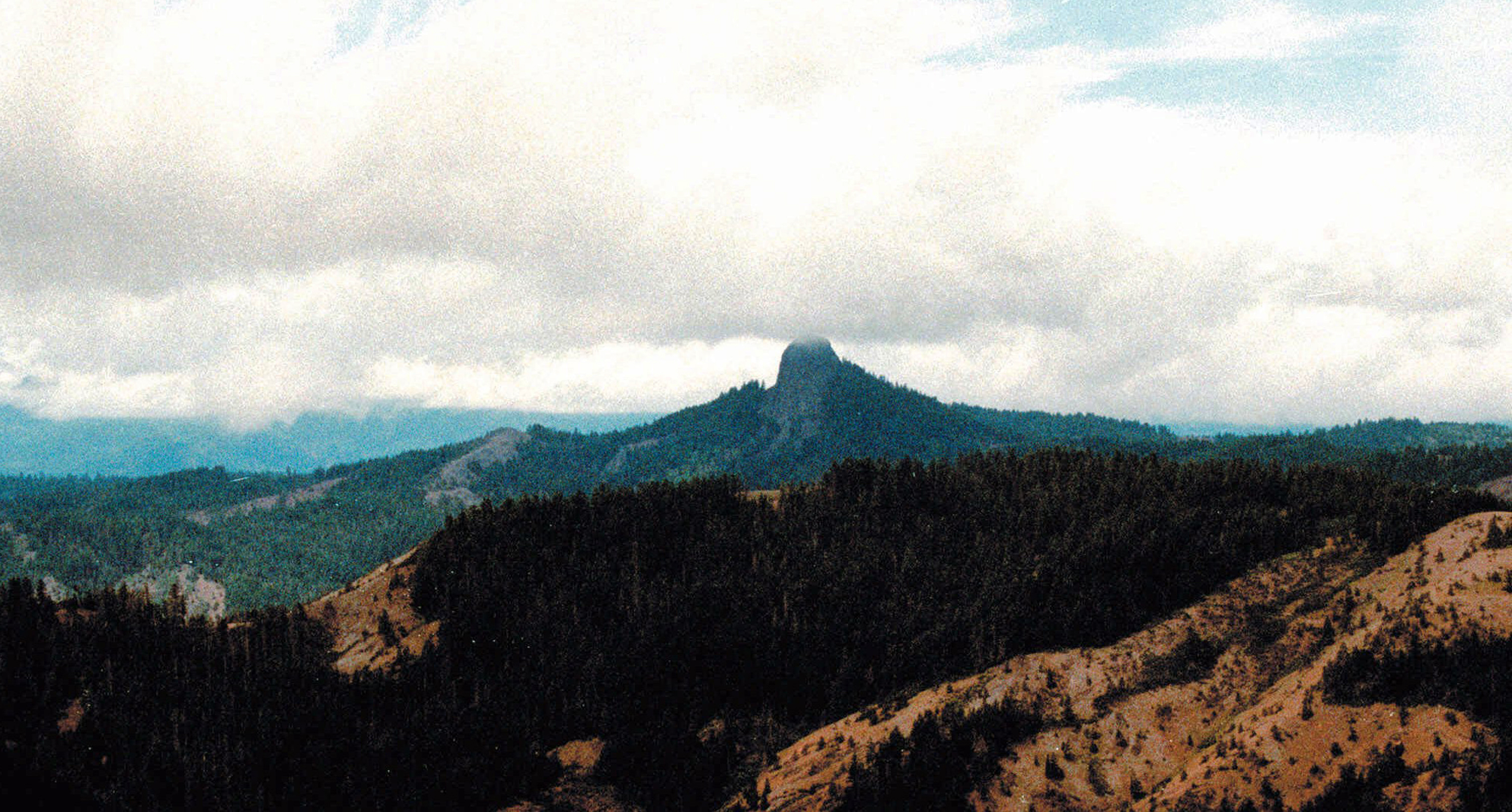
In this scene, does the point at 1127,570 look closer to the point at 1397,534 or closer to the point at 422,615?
the point at 1397,534

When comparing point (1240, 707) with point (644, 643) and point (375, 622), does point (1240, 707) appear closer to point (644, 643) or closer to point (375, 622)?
point (644, 643)

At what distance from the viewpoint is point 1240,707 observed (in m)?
97.9

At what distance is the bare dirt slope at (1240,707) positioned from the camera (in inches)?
3127

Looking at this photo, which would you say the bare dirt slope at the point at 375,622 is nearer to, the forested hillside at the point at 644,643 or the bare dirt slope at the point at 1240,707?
the forested hillside at the point at 644,643

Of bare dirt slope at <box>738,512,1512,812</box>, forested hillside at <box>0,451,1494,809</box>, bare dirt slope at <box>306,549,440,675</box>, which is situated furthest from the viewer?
bare dirt slope at <box>306,549,440,675</box>

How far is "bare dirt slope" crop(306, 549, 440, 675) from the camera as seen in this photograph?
16525 cm

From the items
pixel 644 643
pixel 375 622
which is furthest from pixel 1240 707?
pixel 375 622

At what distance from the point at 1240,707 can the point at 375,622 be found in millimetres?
157276

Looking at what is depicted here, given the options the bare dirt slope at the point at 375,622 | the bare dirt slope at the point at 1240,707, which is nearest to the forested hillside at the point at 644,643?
the bare dirt slope at the point at 375,622

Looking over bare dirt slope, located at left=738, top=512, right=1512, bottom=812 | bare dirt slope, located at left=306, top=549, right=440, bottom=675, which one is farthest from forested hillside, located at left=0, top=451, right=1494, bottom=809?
bare dirt slope, located at left=738, top=512, right=1512, bottom=812

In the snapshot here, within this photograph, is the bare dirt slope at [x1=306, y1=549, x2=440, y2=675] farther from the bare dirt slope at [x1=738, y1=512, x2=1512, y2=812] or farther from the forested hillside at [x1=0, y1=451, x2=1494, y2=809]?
the bare dirt slope at [x1=738, y1=512, x2=1512, y2=812]

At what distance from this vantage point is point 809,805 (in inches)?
4021

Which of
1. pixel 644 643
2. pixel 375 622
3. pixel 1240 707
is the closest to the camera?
pixel 1240 707

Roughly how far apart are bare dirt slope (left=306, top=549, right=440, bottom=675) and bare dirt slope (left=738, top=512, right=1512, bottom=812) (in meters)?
84.8
